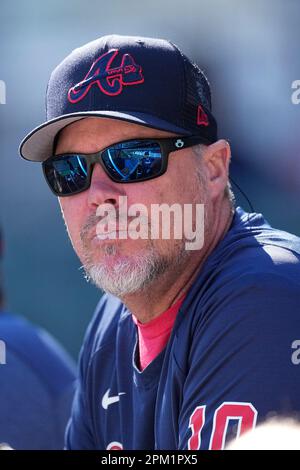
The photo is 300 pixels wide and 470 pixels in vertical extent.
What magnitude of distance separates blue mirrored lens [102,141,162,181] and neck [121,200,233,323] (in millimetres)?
200

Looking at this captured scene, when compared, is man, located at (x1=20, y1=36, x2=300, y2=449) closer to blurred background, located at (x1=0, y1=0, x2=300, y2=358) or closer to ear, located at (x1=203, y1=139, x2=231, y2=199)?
ear, located at (x1=203, y1=139, x2=231, y2=199)

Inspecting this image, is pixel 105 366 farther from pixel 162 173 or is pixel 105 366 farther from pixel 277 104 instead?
pixel 277 104

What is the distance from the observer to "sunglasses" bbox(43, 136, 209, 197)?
5.97ft

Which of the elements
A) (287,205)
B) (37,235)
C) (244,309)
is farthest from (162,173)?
(37,235)

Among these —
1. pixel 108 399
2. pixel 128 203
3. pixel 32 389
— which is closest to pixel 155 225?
pixel 128 203

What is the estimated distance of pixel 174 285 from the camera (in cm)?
190

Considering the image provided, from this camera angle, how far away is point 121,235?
5.95 ft

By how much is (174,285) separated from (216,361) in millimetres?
383

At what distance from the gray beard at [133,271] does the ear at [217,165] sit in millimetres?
195

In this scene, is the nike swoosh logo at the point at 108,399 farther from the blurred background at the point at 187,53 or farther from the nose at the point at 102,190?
the blurred background at the point at 187,53

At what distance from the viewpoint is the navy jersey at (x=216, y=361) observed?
1461 millimetres

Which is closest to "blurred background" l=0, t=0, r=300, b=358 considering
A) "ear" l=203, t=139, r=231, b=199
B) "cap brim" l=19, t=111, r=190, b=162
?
"ear" l=203, t=139, r=231, b=199

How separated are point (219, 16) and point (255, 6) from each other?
25 centimetres

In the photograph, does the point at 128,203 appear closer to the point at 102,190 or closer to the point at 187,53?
the point at 102,190
